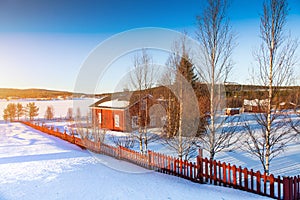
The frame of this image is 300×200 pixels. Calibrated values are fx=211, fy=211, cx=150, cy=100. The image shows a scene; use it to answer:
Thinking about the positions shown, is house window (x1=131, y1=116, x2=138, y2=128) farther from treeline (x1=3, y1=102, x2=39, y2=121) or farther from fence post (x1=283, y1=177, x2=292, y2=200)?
treeline (x1=3, y1=102, x2=39, y2=121)

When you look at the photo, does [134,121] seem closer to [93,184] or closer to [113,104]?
[113,104]

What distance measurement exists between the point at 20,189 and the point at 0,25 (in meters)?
9.87

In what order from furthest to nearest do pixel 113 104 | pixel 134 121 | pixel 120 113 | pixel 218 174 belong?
pixel 113 104 → pixel 120 113 → pixel 134 121 → pixel 218 174

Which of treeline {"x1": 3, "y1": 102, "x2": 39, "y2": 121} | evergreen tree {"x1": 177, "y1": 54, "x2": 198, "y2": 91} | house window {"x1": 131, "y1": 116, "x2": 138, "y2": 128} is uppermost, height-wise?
evergreen tree {"x1": 177, "y1": 54, "x2": 198, "y2": 91}

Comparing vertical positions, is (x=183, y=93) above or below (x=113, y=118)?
above

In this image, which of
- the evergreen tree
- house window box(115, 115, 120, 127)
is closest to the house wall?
house window box(115, 115, 120, 127)

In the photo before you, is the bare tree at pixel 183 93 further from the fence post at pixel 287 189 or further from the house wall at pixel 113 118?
the house wall at pixel 113 118

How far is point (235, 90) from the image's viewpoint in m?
7.57

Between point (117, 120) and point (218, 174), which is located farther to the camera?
point (117, 120)

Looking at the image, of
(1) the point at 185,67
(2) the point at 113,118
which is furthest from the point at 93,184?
(2) the point at 113,118

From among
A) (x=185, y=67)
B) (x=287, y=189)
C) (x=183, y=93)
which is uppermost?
(x=185, y=67)

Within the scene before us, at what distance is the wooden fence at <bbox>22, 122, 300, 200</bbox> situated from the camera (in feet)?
15.3

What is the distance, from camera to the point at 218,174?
19.6 ft

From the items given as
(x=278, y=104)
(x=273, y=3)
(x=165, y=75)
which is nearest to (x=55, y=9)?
(x=165, y=75)
